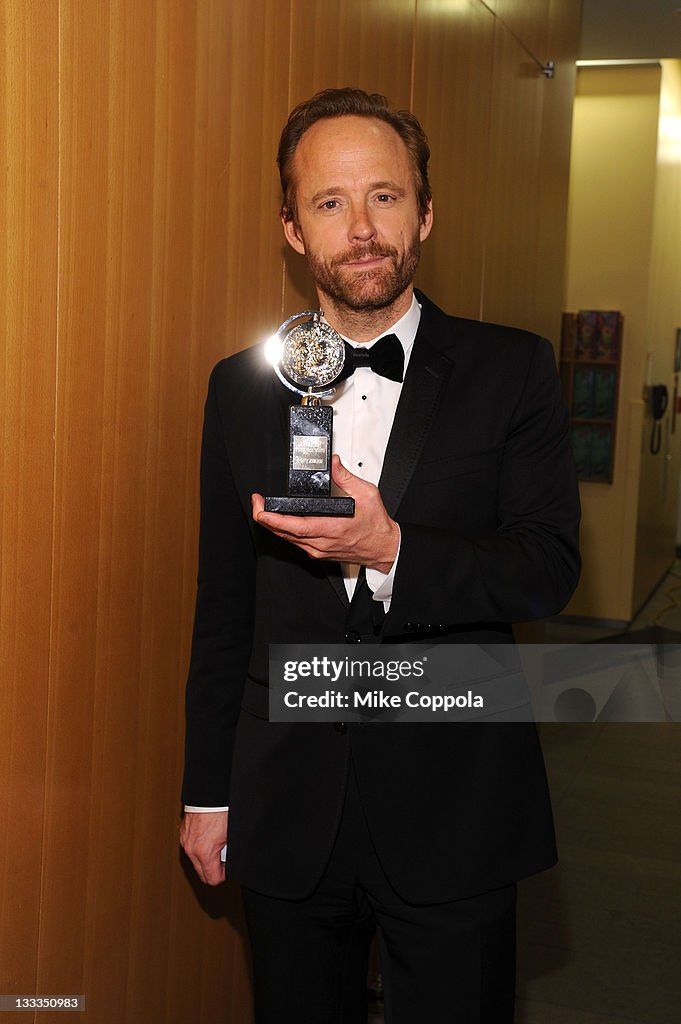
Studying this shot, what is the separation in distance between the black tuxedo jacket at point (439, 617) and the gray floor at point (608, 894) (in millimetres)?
1623

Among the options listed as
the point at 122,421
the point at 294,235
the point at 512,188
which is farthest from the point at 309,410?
the point at 512,188

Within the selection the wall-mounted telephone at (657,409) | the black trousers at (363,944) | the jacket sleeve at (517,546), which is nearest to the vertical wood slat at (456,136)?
the jacket sleeve at (517,546)

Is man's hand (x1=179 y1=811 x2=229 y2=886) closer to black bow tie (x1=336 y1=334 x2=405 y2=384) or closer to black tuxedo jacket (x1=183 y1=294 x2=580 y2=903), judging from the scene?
black tuxedo jacket (x1=183 y1=294 x2=580 y2=903)

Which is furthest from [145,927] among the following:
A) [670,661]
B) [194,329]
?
[670,661]

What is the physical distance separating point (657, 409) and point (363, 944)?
23.1 feet

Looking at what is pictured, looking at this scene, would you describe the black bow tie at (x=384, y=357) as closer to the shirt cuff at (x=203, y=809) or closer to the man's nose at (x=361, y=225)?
the man's nose at (x=361, y=225)

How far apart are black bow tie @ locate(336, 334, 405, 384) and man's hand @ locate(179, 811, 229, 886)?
794 mm

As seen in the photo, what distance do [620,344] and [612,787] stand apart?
3.71 metres

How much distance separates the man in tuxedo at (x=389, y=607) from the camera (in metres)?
1.73

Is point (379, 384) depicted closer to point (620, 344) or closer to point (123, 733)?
point (123, 733)

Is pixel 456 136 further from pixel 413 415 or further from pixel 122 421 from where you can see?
pixel 413 415

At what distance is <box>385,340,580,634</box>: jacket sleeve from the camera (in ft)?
5.24

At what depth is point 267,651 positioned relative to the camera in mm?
1834

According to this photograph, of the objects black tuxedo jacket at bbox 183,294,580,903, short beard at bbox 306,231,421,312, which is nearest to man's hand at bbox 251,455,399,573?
black tuxedo jacket at bbox 183,294,580,903
